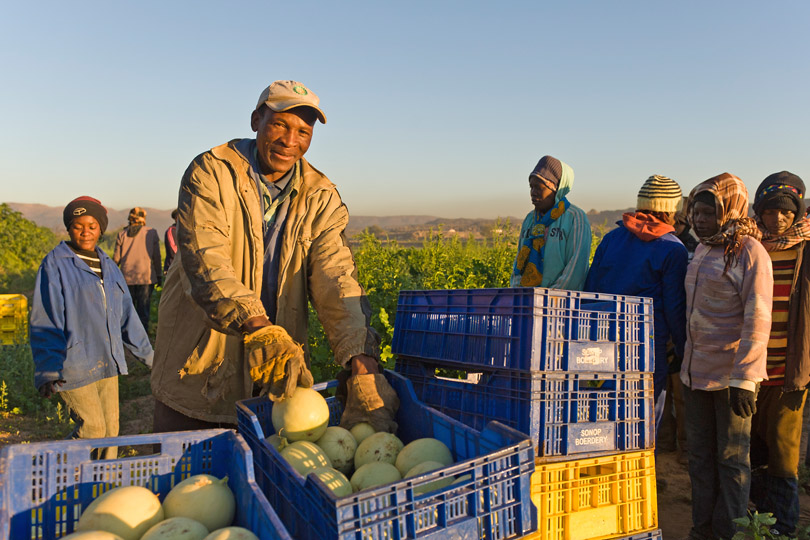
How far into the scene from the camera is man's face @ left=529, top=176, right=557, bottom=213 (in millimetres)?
4445

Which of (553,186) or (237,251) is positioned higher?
(553,186)

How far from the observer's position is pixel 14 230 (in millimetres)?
19078

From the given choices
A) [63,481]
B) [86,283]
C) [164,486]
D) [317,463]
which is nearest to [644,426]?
[317,463]

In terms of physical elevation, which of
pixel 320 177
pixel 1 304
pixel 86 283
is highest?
pixel 320 177

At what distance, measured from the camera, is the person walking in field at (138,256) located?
899cm

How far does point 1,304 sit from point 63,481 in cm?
893

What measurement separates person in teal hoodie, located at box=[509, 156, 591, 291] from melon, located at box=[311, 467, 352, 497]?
2531 mm

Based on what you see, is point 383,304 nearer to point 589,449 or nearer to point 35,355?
point 35,355

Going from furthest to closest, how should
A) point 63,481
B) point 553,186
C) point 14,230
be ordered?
point 14,230 < point 553,186 < point 63,481

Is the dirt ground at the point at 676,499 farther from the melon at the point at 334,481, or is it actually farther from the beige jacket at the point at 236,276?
the melon at the point at 334,481

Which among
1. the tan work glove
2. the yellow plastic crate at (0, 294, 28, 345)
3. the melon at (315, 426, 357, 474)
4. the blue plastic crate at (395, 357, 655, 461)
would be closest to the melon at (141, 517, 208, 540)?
the melon at (315, 426, 357, 474)

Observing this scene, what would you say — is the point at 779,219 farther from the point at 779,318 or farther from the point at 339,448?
the point at 339,448

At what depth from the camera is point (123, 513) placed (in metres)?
1.65

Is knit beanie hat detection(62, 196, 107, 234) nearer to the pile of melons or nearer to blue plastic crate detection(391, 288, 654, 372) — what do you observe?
the pile of melons
